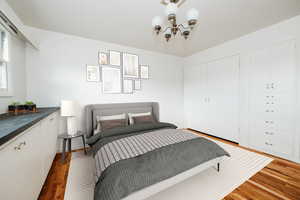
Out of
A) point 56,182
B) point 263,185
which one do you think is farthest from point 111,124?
point 263,185

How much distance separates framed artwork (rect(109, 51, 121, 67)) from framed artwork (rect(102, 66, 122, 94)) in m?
0.14

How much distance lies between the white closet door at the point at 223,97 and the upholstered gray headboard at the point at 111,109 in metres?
1.76

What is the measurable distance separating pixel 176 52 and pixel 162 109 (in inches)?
78.4

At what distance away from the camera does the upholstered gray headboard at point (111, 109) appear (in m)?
2.66

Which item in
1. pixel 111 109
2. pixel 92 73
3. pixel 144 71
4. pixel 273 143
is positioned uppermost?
pixel 144 71

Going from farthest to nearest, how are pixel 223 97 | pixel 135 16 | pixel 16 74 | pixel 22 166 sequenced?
pixel 223 97
pixel 135 16
pixel 16 74
pixel 22 166

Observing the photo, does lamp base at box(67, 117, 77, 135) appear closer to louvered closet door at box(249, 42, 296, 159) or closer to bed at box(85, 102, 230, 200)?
bed at box(85, 102, 230, 200)

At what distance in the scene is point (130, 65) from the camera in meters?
3.33

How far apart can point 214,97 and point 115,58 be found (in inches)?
122

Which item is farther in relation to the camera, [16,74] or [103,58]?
[103,58]

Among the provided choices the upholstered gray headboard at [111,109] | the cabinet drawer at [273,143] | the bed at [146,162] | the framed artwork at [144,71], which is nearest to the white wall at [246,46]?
the cabinet drawer at [273,143]

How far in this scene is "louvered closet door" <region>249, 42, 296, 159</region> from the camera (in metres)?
2.21

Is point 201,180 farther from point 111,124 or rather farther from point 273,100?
point 273,100

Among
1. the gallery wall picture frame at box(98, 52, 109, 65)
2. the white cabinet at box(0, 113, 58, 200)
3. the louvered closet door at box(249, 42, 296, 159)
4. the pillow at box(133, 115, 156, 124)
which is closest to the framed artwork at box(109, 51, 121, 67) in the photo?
the gallery wall picture frame at box(98, 52, 109, 65)
